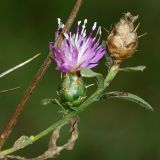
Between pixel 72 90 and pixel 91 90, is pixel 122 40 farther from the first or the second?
pixel 91 90

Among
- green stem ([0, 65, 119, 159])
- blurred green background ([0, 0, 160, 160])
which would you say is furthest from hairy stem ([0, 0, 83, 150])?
blurred green background ([0, 0, 160, 160])

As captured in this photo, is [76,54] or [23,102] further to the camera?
[76,54]

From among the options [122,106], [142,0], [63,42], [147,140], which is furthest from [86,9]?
[63,42]

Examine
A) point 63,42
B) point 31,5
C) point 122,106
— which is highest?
point 31,5

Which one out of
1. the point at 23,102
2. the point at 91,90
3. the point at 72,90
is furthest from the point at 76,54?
the point at 91,90

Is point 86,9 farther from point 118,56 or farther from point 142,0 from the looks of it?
point 118,56

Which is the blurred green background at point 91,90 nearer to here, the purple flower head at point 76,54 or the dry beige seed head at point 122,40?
the purple flower head at point 76,54
